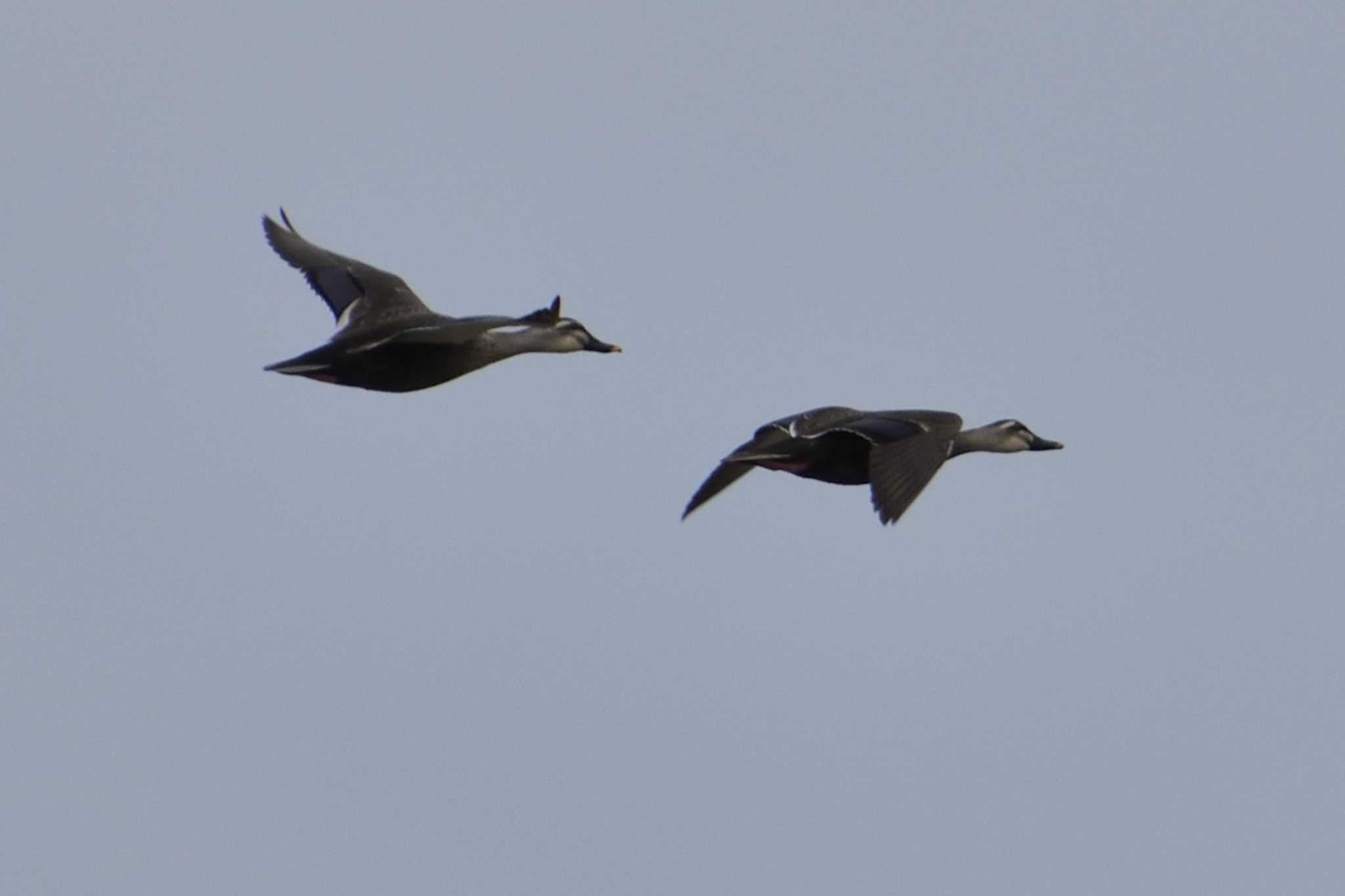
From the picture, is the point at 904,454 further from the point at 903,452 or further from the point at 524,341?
the point at 524,341

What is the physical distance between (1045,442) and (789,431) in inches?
149

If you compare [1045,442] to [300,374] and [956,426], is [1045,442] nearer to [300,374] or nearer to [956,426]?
[956,426]

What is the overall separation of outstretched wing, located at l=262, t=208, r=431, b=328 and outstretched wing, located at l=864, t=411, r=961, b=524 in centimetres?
393

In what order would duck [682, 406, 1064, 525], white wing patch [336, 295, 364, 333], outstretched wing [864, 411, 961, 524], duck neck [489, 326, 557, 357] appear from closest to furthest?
outstretched wing [864, 411, 961, 524] < duck [682, 406, 1064, 525] < duck neck [489, 326, 557, 357] < white wing patch [336, 295, 364, 333]

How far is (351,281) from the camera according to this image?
23.7 m

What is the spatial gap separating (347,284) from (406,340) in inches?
103

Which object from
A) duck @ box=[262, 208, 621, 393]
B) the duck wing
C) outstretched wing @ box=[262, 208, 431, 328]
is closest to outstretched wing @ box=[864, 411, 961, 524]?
the duck wing

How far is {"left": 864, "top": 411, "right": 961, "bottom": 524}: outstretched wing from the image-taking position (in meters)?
20.3

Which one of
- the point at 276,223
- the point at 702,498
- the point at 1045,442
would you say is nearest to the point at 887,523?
the point at 702,498

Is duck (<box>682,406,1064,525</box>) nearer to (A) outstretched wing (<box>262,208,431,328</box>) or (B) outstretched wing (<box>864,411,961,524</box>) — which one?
(B) outstretched wing (<box>864,411,961,524</box>)

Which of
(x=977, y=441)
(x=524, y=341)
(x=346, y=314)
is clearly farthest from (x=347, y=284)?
(x=977, y=441)

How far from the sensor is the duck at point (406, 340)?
2116cm

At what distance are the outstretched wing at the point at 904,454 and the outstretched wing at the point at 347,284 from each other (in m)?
3.93

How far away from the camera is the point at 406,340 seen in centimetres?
2128
